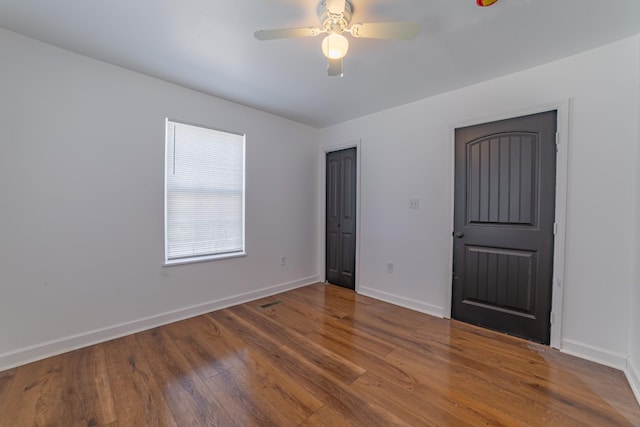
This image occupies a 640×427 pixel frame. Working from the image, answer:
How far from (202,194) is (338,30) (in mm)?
2174

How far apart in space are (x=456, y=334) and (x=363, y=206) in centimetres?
180

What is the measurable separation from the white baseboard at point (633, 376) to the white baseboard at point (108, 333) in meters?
3.30

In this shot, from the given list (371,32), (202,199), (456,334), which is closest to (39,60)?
(202,199)

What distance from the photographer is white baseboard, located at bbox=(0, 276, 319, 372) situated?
6.33ft

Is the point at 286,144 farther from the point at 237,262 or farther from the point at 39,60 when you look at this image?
the point at 39,60

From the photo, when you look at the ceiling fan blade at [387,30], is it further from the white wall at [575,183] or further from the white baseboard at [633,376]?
the white baseboard at [633,376]

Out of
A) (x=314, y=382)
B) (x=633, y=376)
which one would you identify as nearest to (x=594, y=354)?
(x=633, y=376)

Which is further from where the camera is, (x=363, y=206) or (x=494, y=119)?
(x=363, y=206)

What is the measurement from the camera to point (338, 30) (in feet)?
5.29

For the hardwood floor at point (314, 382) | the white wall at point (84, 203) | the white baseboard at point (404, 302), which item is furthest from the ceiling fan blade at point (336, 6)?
the white baseboard at point (404, 302)

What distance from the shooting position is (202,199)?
116 inches

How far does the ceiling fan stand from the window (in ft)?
5.47

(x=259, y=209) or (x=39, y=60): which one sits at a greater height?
(x=39, y=60)

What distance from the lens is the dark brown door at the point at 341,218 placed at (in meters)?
3.75
